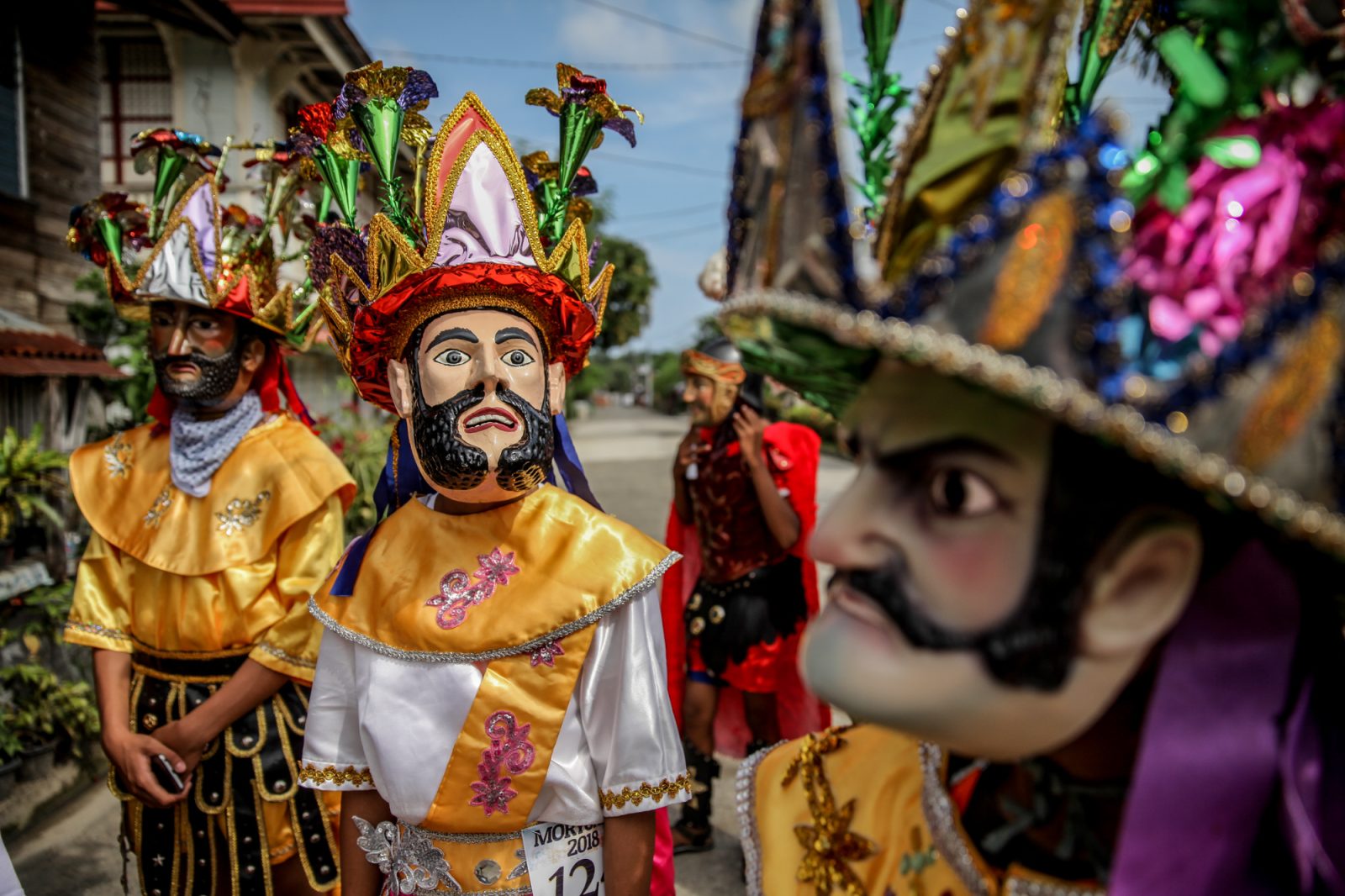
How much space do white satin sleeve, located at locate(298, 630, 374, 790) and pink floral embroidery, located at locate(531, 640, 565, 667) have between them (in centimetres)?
39

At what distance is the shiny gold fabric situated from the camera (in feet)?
8.43

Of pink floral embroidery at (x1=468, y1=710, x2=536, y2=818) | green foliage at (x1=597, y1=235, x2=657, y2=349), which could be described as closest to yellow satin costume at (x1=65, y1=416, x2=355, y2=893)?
pink floral embroidery at (x1=468, y1=710, x2=536, y2=818)

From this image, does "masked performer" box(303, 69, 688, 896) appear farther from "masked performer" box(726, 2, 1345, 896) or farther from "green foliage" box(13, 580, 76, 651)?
"green foliage" box(13, 580, 76, 651)

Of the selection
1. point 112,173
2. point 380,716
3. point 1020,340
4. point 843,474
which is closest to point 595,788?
point 380,716

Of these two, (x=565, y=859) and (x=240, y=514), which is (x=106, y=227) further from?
(x=565, y=859)

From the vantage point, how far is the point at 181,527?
2.64 metres

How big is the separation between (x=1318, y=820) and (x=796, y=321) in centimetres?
68

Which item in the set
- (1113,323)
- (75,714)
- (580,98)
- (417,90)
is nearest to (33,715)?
(75,714)

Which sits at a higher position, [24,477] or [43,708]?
[24,477]

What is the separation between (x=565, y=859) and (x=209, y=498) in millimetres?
1577

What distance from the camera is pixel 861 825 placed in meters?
1.22

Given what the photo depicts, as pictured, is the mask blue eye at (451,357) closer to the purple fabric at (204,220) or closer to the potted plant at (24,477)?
the purple fabric at (204,220)

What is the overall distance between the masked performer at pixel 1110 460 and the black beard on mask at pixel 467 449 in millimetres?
939

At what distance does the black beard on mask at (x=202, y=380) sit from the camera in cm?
270
